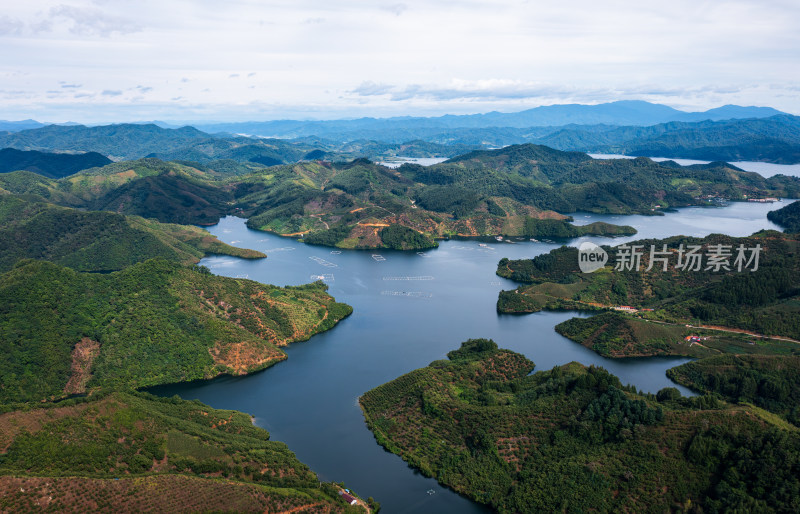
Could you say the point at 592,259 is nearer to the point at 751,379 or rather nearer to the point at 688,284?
the point at 688,284

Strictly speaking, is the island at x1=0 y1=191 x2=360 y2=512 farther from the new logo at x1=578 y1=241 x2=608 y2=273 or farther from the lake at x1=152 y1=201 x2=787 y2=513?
the new logo at x1=578 y1=241 x2=608 y2=273

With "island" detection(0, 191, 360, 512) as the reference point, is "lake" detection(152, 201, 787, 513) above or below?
below

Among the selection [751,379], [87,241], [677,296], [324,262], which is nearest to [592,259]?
[677,296]

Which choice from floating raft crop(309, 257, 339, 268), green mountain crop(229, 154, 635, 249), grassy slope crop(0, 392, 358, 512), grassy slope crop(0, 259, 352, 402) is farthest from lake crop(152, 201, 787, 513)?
green mountain crop(229, 154, 635, 249)

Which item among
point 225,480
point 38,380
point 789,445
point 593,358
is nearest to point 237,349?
point 38,380

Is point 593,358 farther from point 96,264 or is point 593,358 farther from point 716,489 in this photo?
point 96,264

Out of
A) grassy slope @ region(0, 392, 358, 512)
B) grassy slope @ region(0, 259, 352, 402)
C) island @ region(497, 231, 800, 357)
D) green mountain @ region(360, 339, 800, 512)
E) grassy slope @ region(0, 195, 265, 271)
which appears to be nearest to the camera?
grassy slope @ region(0, 392, 358, 512)
